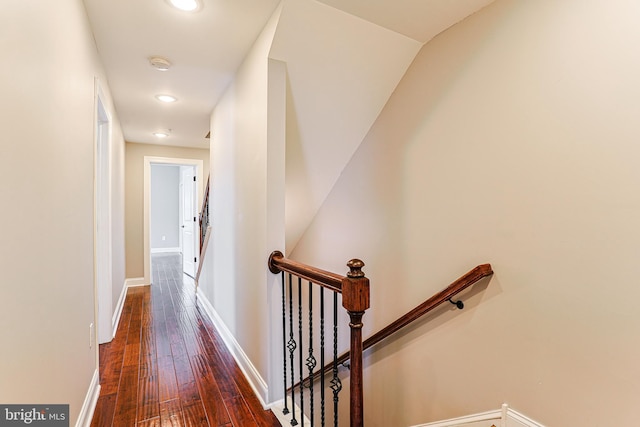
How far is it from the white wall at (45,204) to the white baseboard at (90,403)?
6 cm

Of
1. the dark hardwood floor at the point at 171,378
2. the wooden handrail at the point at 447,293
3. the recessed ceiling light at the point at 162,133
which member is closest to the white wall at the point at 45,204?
the dark hardwood floor at the point at 171,378

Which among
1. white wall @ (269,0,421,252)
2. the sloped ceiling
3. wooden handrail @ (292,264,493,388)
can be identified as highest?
the sloped ceiling

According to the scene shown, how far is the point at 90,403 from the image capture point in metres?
1.74

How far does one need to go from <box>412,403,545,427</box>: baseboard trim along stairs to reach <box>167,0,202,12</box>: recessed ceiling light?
269cm

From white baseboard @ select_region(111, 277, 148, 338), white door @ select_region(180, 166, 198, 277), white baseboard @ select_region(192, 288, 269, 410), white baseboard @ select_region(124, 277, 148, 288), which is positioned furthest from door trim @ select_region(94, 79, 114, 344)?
white door @ select_region(180, 166, 198, 277)

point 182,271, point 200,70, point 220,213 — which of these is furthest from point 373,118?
point 182,271

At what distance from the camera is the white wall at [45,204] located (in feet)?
2.86

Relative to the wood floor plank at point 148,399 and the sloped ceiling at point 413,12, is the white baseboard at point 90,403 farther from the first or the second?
the sloped ceiling at point 413,12

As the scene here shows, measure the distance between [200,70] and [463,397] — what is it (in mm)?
2999

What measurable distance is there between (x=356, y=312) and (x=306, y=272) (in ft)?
1.34

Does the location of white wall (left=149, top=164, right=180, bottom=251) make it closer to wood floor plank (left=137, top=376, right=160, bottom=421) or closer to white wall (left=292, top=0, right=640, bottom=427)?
wood floor plank (left=137, top=376, right=160, bottom=421)

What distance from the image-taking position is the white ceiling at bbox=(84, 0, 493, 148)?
1.66 meters

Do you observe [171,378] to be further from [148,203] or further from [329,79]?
[148,203]

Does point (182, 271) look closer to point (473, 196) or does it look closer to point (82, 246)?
point (82, 246)
